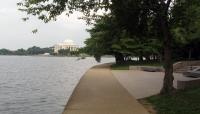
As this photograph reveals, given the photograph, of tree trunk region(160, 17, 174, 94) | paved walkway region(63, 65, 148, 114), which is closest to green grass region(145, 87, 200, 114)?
tree trunk region(160, 17, 174, 94)

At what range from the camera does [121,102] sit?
56.0ft

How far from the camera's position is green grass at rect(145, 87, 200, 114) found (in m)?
→ 14.4

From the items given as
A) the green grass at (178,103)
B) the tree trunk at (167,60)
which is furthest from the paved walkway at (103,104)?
the tree trunk at (167,60)

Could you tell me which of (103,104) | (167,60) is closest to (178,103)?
(103,104)

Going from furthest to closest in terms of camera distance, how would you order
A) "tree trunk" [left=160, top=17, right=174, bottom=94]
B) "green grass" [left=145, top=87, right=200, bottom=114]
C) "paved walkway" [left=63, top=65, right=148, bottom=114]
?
"tree trunk" [left=160, top=17, right=174, bottom=94] → "paved walkway" [left=63, top=65, right=148, bottom=114] → "green grass" [left=145, top=87, right=200, bottom=114]

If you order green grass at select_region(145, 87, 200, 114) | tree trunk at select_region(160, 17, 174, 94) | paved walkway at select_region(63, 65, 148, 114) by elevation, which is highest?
tree trunk at select_region(160, 17, 174, 94)

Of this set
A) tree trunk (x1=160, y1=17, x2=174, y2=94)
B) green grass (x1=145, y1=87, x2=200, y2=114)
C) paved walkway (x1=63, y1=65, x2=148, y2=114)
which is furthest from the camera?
tree trunk (x1=160, y1=17, x2=174, y2=94)

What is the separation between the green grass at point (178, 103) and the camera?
14.4 meters

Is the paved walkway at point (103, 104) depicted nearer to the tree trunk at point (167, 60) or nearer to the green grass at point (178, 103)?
the green grass at point (178, 103)

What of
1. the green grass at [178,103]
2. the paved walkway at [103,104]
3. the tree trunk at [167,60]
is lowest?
the paved walkway at [103,104]

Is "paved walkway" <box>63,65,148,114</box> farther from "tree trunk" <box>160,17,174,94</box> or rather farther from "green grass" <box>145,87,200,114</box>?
"tree trunk" <box>160,17,174,94</box>

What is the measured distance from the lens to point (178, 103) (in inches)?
635

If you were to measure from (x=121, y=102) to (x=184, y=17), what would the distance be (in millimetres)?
5317

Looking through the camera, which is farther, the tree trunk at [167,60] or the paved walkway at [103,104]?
the tree trunk at [167,60]
